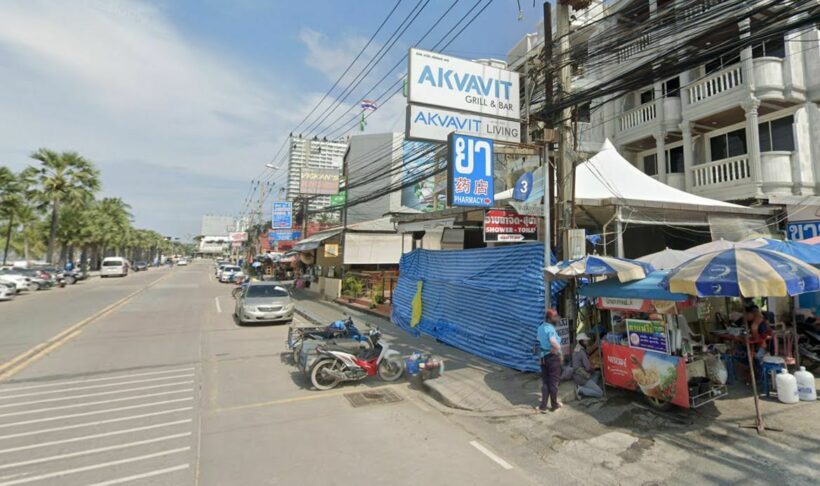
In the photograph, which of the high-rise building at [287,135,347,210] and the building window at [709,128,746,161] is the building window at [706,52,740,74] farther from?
the high-rise building at [287,135,347,210]

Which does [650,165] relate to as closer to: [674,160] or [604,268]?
[674,160]

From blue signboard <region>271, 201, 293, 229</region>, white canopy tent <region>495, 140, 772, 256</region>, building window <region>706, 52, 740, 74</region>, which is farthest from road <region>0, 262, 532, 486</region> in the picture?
blue signboard <region>271, 201, 293, 229</region>

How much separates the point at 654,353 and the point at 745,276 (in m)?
1.64

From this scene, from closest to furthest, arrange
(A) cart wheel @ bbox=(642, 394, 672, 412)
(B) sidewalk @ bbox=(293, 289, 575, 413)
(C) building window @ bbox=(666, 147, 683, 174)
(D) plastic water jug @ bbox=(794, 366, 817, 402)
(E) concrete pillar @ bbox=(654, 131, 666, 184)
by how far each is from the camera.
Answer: (A) cart wheel @ bbox=(642, 394, 672, 412)
(D) plastic water jug @ bbox=(794, 366, 817, 402)
(B) sidewalk @ bbox=(293, 289, 575, 413)
(E) concrete pillar @ bbox=(654, 131, 666, 184)
(C) building window @ bbox=(666, 147, 683, 174)

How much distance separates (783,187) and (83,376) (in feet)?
61.0

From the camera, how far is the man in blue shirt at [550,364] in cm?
594

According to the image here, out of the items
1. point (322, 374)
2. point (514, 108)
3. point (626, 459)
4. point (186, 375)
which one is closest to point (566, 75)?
point (514, 108)

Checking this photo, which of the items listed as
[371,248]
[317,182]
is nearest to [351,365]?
[371,248]

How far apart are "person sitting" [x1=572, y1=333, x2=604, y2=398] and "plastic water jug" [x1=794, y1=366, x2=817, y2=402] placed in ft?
9.06

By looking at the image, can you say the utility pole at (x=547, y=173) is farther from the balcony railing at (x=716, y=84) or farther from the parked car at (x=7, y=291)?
the parked car at (x=7, y=291)

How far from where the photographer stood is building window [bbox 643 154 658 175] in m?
17.1

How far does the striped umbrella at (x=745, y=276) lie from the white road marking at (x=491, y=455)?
3214mm

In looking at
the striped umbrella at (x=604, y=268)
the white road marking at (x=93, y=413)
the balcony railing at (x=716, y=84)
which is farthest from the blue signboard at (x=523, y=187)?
the balcony railing at (x=716, y=84)

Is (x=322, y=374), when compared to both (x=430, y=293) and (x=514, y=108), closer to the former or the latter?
(x=430, y=293)
